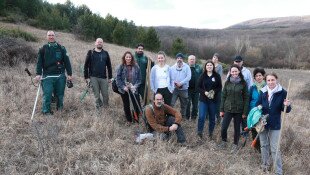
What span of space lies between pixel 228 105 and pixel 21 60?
955 centimetres

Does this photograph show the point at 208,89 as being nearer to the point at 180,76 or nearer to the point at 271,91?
the point at 180,76

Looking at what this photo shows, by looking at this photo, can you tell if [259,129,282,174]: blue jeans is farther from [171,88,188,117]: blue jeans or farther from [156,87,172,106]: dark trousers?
[171,88,188,117]: blue jeans

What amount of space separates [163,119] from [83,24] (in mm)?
29962

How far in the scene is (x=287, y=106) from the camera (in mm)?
5582

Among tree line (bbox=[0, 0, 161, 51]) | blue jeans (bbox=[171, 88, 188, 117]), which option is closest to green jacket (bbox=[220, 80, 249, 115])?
blue jeans (bbox=[171, 88, 188, 117])

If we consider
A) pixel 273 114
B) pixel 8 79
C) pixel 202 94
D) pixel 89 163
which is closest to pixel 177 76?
pixel 202 94

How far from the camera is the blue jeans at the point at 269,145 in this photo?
585 cm

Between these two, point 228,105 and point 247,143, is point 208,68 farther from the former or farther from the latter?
point 247,143

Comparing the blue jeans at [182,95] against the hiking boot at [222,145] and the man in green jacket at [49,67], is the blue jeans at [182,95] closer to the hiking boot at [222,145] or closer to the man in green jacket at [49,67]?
the hiking boot at [222,145]

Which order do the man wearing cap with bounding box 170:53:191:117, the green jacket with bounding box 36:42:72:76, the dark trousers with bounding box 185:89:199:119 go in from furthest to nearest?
the dark trousers with bounding box 185:89:199:119, the man wearing cap with bounding box 170:53:191:117, the green jacket with bounding box 36:42:72:76

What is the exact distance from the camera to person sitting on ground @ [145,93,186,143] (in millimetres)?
6602

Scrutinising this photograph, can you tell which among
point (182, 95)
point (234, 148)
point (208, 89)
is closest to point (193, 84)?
point (182, 95)

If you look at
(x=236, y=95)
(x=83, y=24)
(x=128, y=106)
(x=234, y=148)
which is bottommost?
(x=234, y=148)

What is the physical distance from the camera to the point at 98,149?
5.70m
